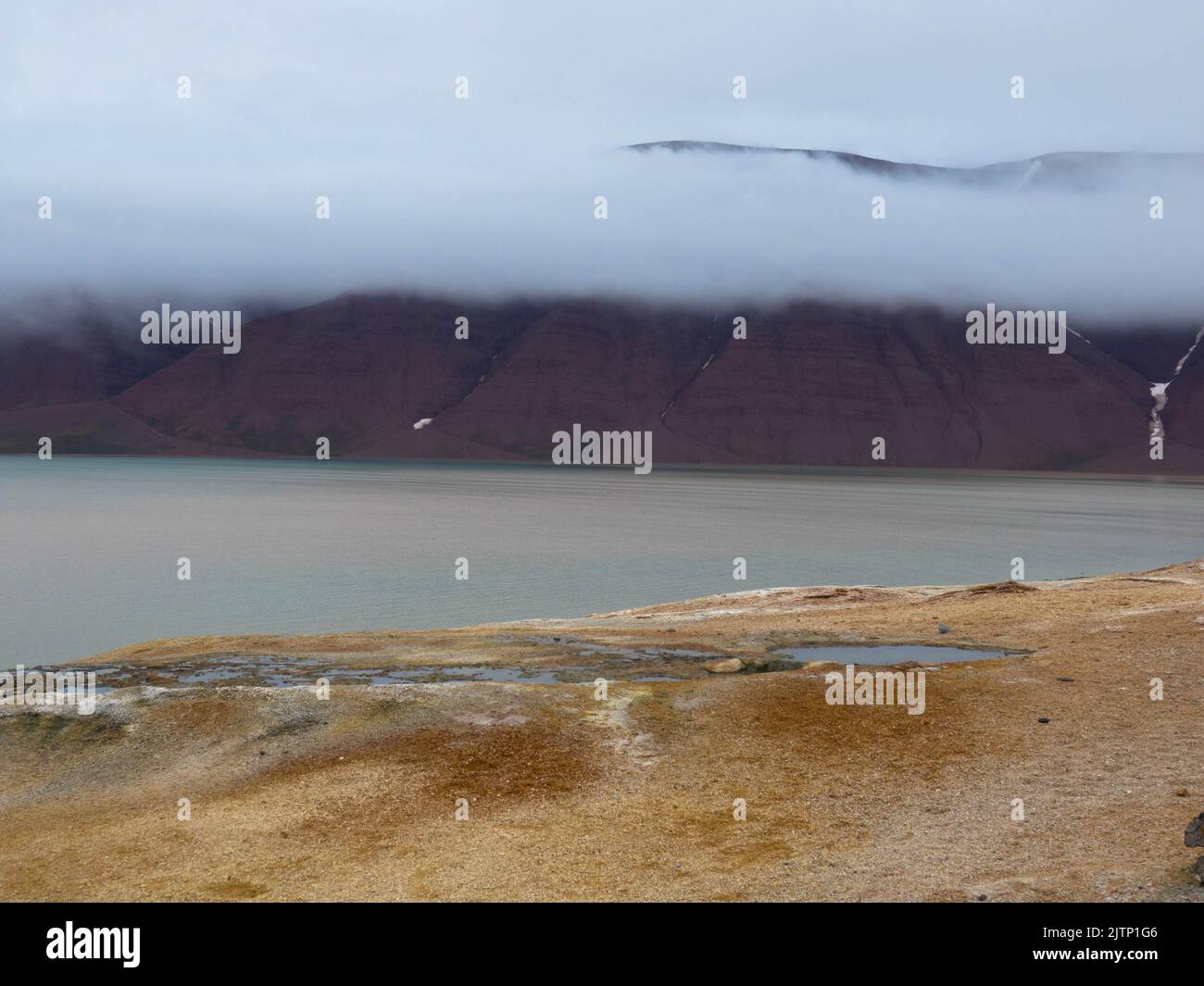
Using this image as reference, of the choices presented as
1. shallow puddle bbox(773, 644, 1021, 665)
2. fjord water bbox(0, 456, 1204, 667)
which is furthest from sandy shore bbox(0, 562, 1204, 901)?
fjord water bbox(0, 456, 1204, 667)

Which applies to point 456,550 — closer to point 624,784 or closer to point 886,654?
point 886,654

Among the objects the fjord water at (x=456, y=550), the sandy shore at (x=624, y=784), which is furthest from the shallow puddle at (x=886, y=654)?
the fjord water at (x=456, y=550)

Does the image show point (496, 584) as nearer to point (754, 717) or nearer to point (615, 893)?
point (754, 717)

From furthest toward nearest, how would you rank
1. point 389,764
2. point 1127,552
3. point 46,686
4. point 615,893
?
point 1127,552 → point 46,686 → point 389,764 → point 615,893

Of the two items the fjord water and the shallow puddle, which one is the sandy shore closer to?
the shallow puddle

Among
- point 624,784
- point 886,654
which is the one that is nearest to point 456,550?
point 886,654

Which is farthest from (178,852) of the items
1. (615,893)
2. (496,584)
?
(496,584)
